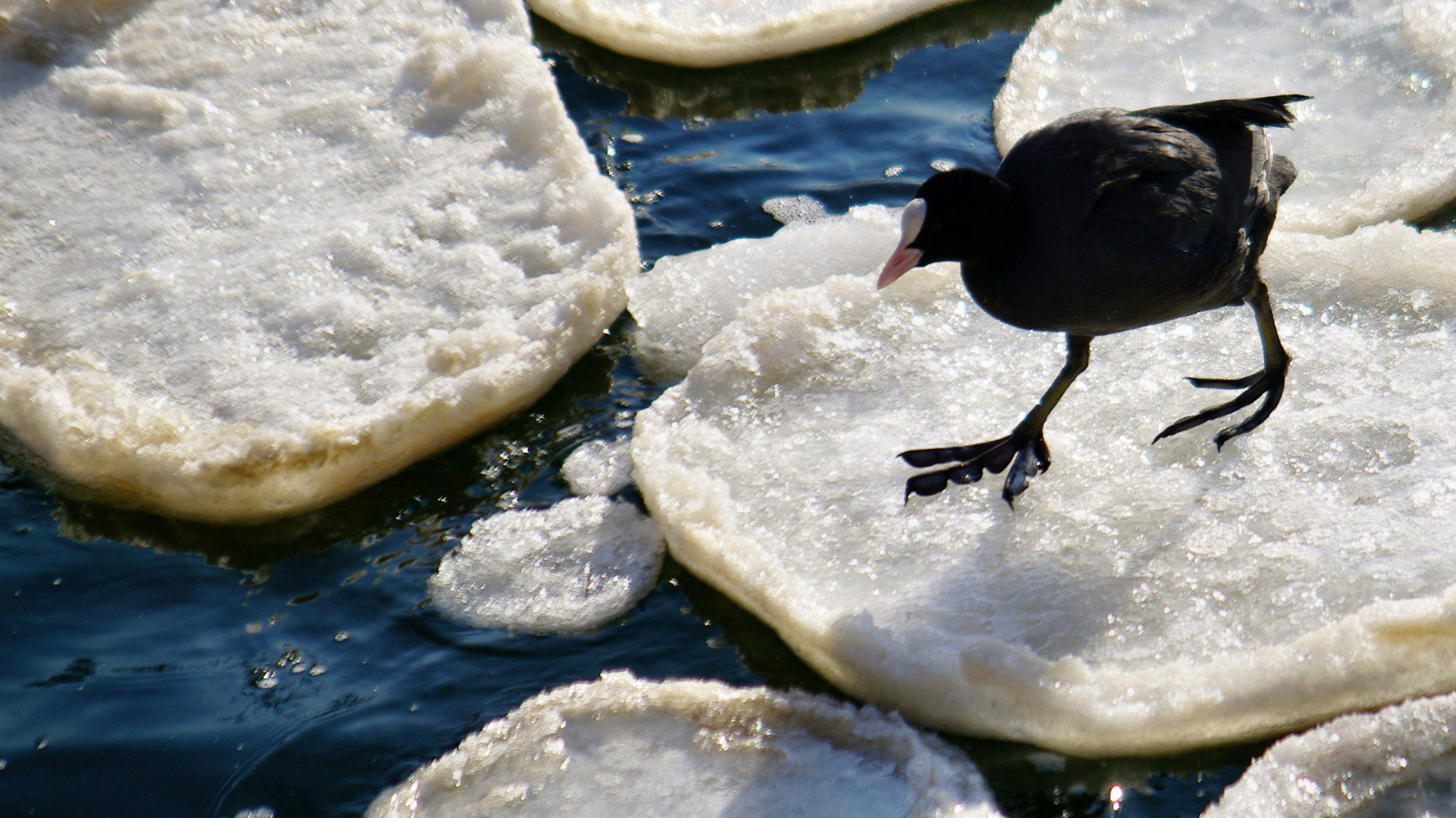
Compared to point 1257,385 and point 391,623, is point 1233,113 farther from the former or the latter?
point 391,623

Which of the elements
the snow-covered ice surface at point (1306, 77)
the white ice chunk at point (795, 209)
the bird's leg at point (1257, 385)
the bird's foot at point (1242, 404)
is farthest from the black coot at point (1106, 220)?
the white ice chunk at point (795, 209)

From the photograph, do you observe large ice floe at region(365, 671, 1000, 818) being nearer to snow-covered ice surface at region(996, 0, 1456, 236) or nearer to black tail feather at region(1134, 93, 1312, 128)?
black tail feather at region(1134, 93, 1312, 128)

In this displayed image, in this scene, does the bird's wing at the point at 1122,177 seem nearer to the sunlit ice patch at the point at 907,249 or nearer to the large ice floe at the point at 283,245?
the sunlit ice patch at the point at 907,249

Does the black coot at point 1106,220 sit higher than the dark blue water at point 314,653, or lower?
higher

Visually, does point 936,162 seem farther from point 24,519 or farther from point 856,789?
point 24,519

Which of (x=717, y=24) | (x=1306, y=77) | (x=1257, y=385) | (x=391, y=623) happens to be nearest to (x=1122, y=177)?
(x=1257, y=385)

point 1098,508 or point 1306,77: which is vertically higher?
point 1306,77

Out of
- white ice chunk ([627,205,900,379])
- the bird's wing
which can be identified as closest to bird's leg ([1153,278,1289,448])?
the bird's wing
